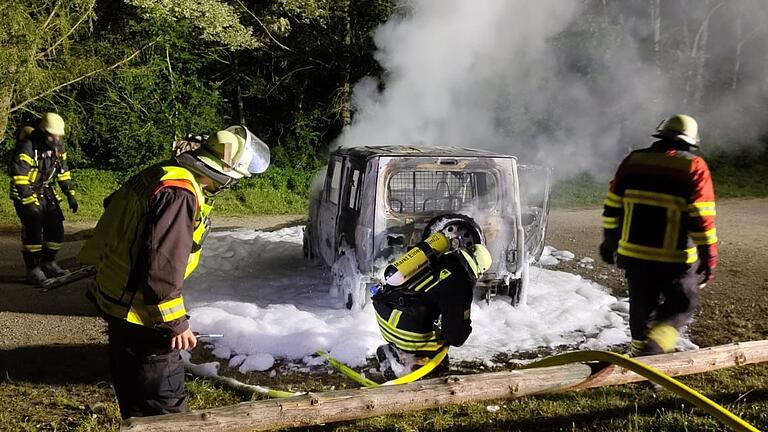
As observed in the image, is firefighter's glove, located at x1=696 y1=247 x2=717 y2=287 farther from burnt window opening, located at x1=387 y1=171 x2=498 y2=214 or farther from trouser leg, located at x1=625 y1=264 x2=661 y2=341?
burnt window opening, located at x1=387 y1=171 x2=498 y2=214

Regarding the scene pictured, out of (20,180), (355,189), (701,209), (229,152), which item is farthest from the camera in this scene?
(20,180)

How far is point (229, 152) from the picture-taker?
2842 millimetres

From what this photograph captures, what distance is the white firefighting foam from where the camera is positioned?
464cm

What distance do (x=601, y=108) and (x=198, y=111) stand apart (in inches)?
415

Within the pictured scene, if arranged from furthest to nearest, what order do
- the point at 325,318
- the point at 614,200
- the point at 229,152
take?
the point at 325,318 → the point at 614,200 → the point at 229,152

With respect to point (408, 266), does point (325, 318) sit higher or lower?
lower

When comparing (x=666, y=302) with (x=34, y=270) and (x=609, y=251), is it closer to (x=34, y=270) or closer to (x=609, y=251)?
(x=609, y=251)

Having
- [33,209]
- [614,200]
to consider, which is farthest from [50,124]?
[614,200]

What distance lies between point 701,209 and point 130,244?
3354 mm

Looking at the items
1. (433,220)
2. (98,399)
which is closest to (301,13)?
(433,220)

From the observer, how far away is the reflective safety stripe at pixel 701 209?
3.76 m

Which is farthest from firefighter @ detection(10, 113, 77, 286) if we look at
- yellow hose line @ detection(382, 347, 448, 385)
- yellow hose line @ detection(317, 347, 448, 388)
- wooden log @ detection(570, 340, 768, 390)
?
wooden log @ detection(570, 340, 768, 390)

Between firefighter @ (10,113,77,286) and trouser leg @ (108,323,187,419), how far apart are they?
14.4ft

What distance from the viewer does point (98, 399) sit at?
3.72m
